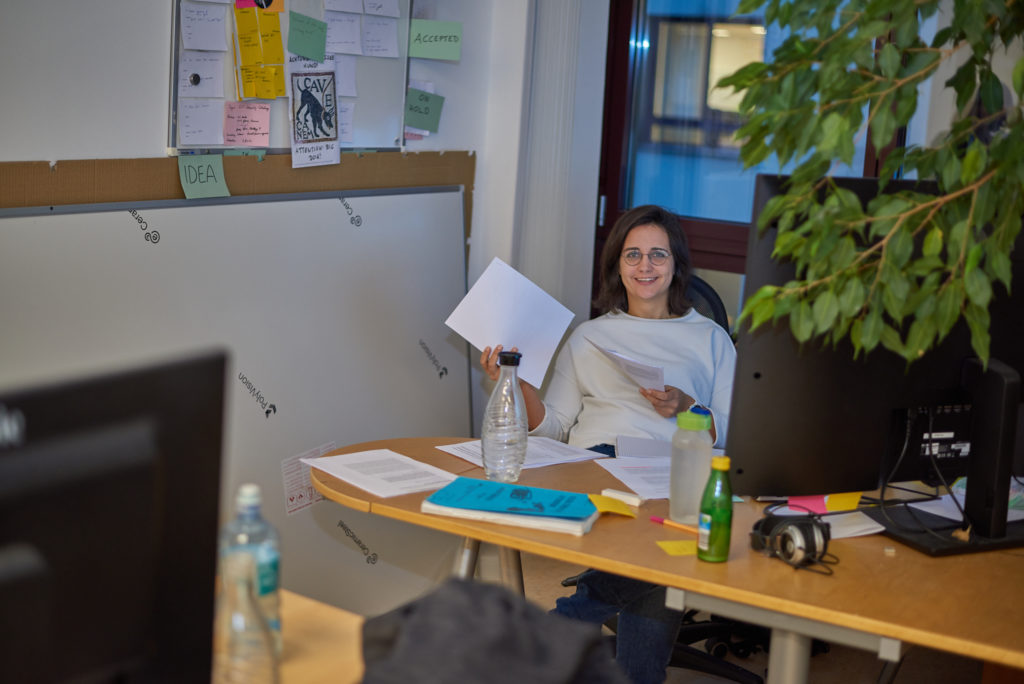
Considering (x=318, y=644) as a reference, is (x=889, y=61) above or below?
above

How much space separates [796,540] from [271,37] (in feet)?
5.74

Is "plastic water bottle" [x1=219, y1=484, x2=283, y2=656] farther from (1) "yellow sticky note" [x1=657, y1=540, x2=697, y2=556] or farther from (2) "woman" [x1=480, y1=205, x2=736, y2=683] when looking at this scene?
(2) "woman" [x1=480, y1=205, x2=736, y2=683]

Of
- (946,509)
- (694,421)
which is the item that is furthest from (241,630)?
(946,509)

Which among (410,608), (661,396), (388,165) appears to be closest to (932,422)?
(661,396)

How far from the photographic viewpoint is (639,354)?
2758 millimetres

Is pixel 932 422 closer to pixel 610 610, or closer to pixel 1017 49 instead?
pixel 610 610

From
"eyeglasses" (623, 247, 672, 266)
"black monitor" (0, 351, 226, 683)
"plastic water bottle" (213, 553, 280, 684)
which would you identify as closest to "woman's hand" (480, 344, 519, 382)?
"eyeglasses" (623, 247, 672, 266)

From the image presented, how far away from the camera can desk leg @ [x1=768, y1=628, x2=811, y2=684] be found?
5.34ft

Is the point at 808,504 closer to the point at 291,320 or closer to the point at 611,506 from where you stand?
the point at 611,506

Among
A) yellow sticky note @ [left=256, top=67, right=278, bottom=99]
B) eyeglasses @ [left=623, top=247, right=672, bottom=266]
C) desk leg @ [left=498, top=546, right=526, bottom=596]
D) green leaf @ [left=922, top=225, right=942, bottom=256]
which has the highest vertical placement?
yellow sticky note @ [left=256, top=67, right=278, bottom=99]

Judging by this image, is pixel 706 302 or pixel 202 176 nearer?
pixel 202 176

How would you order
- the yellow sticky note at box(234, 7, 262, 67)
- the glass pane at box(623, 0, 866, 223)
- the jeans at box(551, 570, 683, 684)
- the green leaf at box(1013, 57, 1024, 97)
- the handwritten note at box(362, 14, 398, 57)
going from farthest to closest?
the glass pane at box(623, 0, 866, 223) → the handwritten note at box(362, 14, 398, 57) → the yellow sticky note at box(234, 7, 262, 67) → the jeans at box(551, 570, 683, 684) → the green leaf at box(1013, 57, 1024, 97)

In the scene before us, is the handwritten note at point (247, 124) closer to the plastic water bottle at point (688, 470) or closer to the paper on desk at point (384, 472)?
Result: the paper on desk at point (384, 472)

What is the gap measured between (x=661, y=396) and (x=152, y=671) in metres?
1.74
